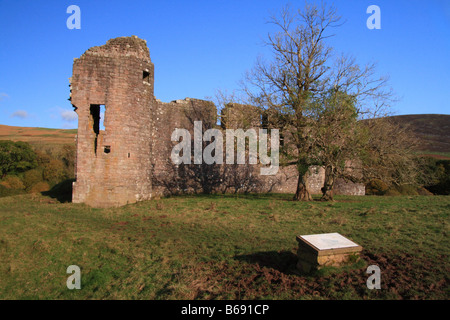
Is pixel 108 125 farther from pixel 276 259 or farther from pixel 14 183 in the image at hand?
pixel 14 183

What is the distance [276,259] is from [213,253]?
155cm

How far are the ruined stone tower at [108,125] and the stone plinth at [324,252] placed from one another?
10057 millimetres

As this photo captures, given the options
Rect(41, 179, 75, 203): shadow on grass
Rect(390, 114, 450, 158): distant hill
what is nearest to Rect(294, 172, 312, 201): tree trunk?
Rect(41, 179, 75, 203): shadow on grass

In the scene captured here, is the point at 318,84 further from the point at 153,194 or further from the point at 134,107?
the point at 153,194

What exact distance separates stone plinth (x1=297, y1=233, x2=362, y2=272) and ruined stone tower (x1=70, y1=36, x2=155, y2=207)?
33.0 ft

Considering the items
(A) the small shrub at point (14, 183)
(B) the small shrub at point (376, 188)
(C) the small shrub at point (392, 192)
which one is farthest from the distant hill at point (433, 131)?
(A) the small shrub at point (14, 183)

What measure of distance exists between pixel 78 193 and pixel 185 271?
9.31m

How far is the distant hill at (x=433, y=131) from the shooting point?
43.2 metres

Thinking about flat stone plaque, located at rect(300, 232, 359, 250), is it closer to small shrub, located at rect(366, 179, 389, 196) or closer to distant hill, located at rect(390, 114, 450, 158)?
small shrub, located at rect(366, 179, 389, 196)

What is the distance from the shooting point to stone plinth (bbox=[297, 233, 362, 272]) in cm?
541

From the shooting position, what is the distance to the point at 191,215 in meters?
11.4

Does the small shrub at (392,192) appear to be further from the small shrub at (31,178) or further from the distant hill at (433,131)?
the small shrub at (31,178)

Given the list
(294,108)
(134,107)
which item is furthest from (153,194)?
(294,108)

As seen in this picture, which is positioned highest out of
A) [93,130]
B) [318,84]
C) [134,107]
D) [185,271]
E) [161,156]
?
[318,84]
